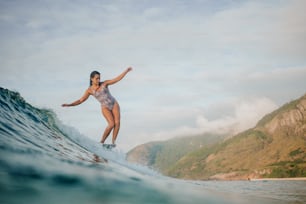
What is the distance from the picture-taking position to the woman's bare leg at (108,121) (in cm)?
1308

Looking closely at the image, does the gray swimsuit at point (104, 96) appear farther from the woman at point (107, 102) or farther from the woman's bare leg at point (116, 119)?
the woman's bare leg at point (116, 119)

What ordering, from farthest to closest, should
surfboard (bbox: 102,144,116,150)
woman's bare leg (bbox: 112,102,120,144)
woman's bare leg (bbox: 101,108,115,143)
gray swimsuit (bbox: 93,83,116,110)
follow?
woman's bare leg (bbox: 112,102,120,144) < woman's bare leg (bbox: 101,108,115,143) < gray swimsuit (bbox: 93,83,116,110) < surfboard (bbox: 102,144,116,150)

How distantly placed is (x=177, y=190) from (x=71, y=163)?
2.22 m

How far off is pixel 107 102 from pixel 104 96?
0.86 ft

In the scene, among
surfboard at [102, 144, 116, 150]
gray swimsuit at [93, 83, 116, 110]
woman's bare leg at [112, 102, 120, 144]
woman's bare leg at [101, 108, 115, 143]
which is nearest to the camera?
surfboard at [102, 144, 116, 150]

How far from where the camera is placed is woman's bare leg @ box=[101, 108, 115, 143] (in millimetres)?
13078

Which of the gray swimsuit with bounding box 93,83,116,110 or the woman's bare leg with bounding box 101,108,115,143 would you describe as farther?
the woman's bare leg with bounding box 101,108,115,143

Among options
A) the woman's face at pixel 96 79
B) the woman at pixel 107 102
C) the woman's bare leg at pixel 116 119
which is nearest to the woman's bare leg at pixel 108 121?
the woman at pixel 107 102

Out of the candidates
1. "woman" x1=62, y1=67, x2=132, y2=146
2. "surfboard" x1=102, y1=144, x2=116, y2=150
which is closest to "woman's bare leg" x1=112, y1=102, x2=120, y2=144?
"woman" x1=62, y1=67, x2=132, y2=146

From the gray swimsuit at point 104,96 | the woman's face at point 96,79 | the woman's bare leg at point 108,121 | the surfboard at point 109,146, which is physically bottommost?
the surfboard at point 109,146

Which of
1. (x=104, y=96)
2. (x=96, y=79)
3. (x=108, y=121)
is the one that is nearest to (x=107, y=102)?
(x=104, y=96)

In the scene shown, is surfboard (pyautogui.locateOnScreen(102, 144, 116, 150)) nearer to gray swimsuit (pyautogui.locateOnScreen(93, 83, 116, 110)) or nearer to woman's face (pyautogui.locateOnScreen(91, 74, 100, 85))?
gray swimsuit (pyautogui.locateOnScreen(93, 83, 116, 110))

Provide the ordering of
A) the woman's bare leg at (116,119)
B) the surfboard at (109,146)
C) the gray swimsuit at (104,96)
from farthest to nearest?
1. the woman's bare leg at (116,119)
2. the gray swimsuit at (104,96)
3. the surfboard at (109,146)

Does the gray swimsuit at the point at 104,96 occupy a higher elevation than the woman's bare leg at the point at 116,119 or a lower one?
higher
